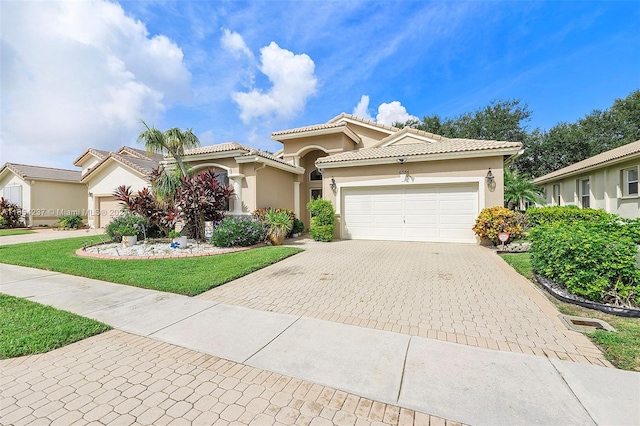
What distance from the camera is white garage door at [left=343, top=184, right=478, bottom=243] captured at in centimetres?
1206

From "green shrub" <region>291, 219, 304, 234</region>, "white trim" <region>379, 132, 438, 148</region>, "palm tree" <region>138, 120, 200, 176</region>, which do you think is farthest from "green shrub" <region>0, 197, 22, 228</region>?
"white trim" <region>379, 132, 438, 148</region>

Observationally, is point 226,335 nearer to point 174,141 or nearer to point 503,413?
point 503,413

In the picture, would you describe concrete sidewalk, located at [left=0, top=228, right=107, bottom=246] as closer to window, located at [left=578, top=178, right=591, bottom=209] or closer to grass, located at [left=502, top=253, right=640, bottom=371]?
grass, located at [left=502, top=253, right=640, bottom=371]

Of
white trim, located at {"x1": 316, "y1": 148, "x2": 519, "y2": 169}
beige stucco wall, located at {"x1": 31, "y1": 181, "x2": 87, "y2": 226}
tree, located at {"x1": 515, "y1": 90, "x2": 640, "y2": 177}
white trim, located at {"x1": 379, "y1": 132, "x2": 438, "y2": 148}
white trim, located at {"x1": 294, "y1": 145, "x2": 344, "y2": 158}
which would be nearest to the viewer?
white trim, located at {"x1": 316, "y1": 148, "x2": 519, "y2": 169}

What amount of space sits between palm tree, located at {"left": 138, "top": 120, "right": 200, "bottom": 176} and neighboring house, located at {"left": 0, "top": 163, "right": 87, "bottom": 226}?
57.4 ft

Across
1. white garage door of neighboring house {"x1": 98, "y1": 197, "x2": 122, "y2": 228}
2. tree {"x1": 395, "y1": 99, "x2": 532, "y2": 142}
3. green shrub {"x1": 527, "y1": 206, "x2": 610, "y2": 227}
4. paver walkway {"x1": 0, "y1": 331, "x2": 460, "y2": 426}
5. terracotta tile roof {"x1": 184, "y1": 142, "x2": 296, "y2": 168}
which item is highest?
tree {"x1": 395, "y1": 99, "x2": 532, "y2": 142}

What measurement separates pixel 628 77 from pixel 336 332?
37.5 m

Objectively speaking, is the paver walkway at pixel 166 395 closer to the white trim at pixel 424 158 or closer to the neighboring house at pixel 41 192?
the white trim at pixel 424 158

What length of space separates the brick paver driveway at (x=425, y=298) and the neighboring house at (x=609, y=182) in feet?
34.5

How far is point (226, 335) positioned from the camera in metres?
3.95

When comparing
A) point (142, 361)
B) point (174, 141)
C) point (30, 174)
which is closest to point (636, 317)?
point (142, 361)

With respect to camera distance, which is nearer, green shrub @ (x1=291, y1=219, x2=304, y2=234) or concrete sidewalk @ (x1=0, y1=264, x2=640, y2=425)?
concrete sidewalk @ (x1=0, y1=264, x2=640, y2=425)

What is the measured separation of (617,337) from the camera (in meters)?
3.65

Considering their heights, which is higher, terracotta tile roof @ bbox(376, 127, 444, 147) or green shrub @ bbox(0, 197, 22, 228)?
terracotta tile roof @ bbox(376, 127, 444, 147)
